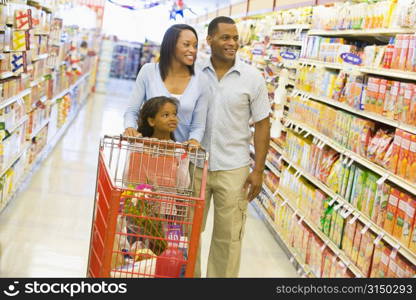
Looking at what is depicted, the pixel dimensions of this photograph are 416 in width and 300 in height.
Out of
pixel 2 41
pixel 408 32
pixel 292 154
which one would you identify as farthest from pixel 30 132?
pixel 408 32

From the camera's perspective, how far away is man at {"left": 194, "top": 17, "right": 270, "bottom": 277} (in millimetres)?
3723

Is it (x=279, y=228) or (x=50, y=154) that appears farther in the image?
(x=50, y=154)

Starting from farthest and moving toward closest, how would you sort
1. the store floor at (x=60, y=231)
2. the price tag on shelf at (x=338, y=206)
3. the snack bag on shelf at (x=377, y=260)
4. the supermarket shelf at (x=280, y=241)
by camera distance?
the supermarket shelf at (x=280, y=241), the store floor at (x=60, y=231), the price tag on shelf at (x=338, y=206), the snack bag on shelf at (x=377, y=260)

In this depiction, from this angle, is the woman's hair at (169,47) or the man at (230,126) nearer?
the woman's hair at (169,47)

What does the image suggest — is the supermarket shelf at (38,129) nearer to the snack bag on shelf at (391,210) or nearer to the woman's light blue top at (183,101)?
the woman's light blue top at (183,101)

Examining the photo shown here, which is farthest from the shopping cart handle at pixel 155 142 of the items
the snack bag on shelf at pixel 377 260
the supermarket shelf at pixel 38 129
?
the supermarket shelf at pixel 38 129

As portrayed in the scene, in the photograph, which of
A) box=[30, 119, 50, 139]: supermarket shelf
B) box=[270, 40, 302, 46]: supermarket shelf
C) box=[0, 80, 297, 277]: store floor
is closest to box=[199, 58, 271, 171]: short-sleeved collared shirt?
box=[0, 80, 297, 277]: store floor

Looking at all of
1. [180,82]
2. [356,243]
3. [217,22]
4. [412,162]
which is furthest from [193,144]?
[356,243]

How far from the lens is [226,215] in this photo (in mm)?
3855

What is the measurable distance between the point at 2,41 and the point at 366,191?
9.64 ft

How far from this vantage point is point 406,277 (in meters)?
3.65

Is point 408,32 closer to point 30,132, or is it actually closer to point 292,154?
point 292,154

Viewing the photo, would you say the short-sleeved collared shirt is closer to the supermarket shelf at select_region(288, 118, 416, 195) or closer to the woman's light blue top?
the woman's light blue top

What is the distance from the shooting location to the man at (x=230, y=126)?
3.72 metres
